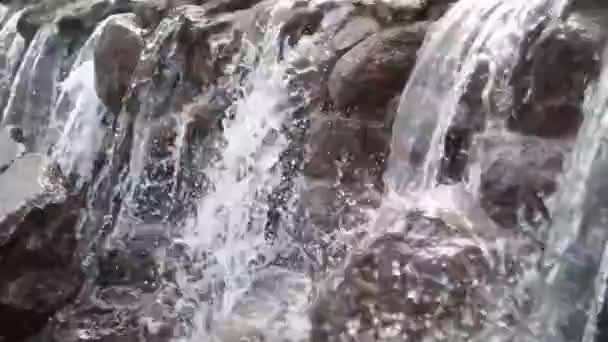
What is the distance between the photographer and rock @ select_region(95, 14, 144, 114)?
6199mm

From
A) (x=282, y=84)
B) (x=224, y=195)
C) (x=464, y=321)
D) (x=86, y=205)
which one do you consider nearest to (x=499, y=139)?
(x=464, y=321)

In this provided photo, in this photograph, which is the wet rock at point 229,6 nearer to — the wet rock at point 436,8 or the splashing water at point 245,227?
the splashing water at point 245,227

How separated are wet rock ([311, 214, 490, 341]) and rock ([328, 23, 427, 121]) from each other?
1.04 meters

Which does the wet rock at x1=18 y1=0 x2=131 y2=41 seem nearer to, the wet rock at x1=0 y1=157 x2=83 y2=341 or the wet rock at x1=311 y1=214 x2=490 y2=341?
the wet rock at x1=0 y1=157 x2=83 y2=341

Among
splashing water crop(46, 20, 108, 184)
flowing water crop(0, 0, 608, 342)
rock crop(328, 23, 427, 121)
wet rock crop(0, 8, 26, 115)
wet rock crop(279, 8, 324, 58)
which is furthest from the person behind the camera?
wet rock crop(0, 8, 26, 115)

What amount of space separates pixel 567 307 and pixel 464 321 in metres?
0.46

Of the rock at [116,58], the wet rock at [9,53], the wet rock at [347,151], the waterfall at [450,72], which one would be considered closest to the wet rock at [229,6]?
the rock at [116,58]

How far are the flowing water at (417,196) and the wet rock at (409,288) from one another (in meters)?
0.07

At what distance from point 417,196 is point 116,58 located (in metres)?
3.28

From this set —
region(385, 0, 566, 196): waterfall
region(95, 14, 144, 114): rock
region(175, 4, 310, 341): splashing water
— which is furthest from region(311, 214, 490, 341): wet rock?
region(95, 14, 144, 114): rock

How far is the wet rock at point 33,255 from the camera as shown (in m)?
4.69

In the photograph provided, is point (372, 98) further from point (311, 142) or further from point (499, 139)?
point (499, 139)

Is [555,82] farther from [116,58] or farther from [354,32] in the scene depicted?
[116,58]

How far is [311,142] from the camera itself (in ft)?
15.0
